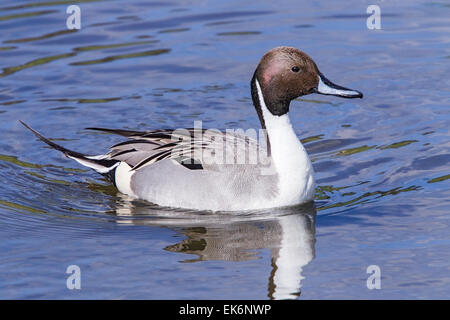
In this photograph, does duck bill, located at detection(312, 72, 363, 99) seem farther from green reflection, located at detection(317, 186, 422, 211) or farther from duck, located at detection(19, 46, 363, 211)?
green reflection, located at detection(317, 186, 422, 211)

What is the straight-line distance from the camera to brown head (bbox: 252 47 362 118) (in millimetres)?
7484

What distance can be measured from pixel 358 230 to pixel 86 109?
412 cm

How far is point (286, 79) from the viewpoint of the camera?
7.50 m

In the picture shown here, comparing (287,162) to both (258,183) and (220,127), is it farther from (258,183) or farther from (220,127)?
(220,127)

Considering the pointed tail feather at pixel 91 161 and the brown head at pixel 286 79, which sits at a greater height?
the brown head at pixel 286 79

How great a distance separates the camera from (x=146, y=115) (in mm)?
10016

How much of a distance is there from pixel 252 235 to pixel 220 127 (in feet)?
9.02

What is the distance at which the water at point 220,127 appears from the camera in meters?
6.41

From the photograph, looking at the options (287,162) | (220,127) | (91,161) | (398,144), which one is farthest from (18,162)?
(398,144)

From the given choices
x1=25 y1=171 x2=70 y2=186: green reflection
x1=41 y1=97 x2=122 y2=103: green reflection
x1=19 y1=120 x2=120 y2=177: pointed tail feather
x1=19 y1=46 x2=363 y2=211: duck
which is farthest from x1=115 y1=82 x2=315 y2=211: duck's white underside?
x1=41 y1=97 x2=122 y2=103: green reflection

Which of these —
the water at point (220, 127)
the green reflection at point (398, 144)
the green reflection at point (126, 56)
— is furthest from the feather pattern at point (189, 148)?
the green reflection at point (126, 56)

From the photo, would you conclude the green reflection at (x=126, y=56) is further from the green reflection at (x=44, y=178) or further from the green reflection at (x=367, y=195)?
the green reflection at (x=367, y=195)
